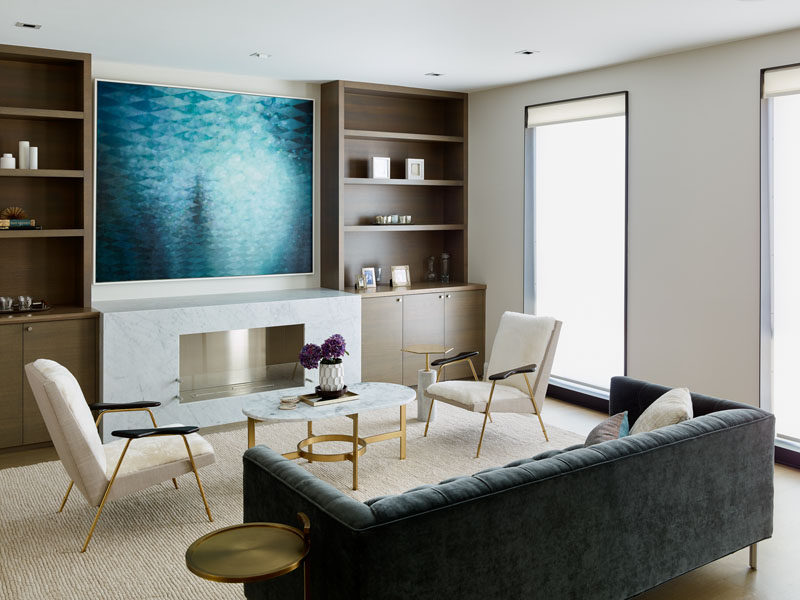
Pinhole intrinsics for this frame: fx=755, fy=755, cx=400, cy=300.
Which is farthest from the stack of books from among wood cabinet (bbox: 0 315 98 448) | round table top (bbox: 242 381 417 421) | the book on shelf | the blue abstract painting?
round table top (bbox: 242 381 417 421)

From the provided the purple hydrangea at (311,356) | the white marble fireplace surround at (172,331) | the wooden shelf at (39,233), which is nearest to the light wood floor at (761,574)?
the purple hydrangea at (311,356)

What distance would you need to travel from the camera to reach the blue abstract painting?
5734 millimetres

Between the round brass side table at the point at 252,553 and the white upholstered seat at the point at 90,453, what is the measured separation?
1.38 metres

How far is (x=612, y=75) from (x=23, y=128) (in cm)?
440

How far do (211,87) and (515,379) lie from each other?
337 cm

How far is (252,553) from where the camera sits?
7.58 ft

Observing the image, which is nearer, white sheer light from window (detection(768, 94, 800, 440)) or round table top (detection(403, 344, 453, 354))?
white sheer light from window (detection(768, 94, 800, 440))

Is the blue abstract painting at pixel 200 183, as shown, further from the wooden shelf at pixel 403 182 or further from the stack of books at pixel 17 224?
the stack of books at pixel 17 224

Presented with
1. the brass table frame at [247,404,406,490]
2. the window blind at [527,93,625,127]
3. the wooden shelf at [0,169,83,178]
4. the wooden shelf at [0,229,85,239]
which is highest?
the window blind at [527,93,625,127]

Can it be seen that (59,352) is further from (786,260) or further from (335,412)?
(786,260)

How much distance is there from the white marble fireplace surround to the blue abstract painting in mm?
373

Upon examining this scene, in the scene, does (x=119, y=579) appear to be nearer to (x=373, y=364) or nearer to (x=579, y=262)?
(x=373, y=364)

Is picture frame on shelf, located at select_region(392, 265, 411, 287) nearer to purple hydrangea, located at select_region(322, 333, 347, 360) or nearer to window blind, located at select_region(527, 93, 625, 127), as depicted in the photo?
window blind, located at select_region(527, 93, 625, 127)

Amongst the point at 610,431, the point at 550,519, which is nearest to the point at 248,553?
the point at 550,519
